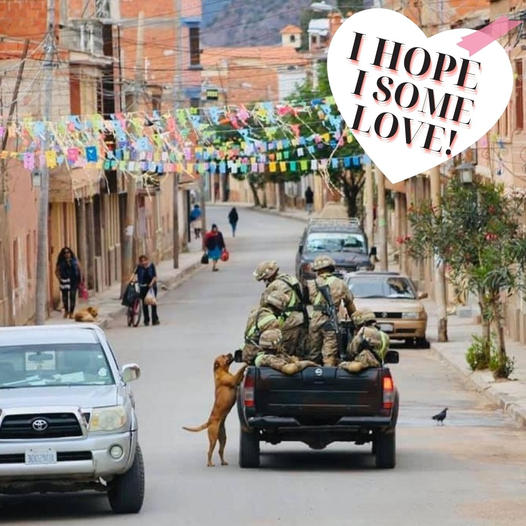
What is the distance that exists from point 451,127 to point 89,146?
13.6 meters

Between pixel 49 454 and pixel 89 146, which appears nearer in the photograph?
pixel 49 454

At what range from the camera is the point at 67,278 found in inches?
1815

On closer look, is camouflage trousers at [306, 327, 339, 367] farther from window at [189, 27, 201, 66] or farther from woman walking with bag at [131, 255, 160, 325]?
window at [189, 27, 201, 66]

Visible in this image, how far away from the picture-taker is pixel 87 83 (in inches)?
2112

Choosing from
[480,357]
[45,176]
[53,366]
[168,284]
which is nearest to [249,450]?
[53,366]

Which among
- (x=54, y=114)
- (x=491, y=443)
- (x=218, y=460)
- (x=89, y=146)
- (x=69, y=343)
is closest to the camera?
(x=69, y=343)

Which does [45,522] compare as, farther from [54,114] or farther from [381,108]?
[54,114]

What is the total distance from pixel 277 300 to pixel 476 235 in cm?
1300

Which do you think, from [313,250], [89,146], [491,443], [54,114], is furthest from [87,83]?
[491,443]

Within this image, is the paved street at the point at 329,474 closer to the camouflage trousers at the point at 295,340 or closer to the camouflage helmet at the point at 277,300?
the camouflage trousers at the point at 295,340

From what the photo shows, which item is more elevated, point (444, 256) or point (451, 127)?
point (451, 127)

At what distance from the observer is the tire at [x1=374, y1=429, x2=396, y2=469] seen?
18.7 m

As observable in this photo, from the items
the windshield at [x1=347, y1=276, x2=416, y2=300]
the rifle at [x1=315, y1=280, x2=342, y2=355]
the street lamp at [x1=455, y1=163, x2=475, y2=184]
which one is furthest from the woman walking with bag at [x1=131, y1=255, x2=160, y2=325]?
the rifle at [x1=315, y1=280, x2=342, y2=355]
